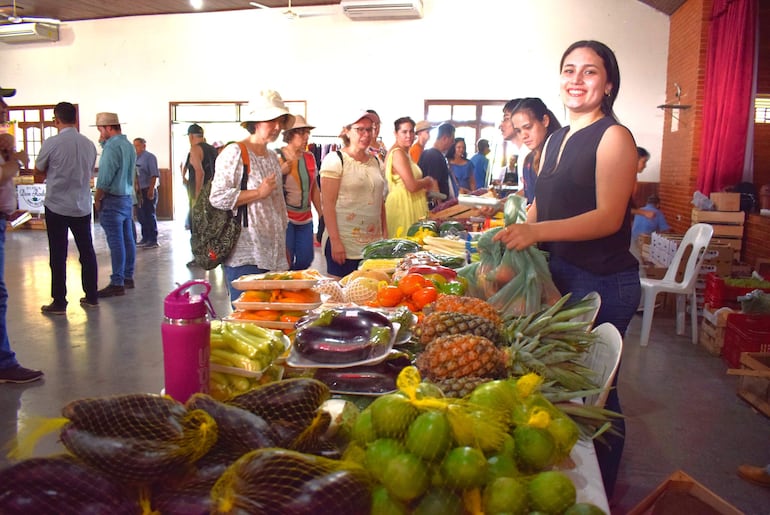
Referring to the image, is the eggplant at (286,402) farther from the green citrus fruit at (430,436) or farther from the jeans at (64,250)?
the jeans at (64,250)

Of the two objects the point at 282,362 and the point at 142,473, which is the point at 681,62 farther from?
the point at 142,473

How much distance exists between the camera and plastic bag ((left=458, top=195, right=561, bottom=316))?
2.24 meters

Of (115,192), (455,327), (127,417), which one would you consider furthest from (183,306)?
(115,192)

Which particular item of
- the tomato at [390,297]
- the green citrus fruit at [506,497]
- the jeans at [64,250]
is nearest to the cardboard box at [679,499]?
the green citrus fruit at [506,497]

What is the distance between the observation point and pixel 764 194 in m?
7.13

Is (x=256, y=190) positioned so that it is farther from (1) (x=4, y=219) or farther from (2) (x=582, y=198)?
(2) (x=582, y=198)

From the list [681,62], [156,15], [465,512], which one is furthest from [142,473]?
[156,15]

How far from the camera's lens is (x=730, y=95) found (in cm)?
809

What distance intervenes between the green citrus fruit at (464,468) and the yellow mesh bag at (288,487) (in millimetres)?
135

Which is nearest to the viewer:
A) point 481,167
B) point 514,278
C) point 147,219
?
point 514,278

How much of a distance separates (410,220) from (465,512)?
4323 millimetres

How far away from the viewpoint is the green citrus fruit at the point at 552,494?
1041 mm

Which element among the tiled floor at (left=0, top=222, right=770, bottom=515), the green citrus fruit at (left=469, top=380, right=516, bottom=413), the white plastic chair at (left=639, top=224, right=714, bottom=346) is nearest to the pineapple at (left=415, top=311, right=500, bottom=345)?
the green citrus fruit at (left=469, top=380, right=516, bottom=413)

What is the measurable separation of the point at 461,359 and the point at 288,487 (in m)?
0.71
